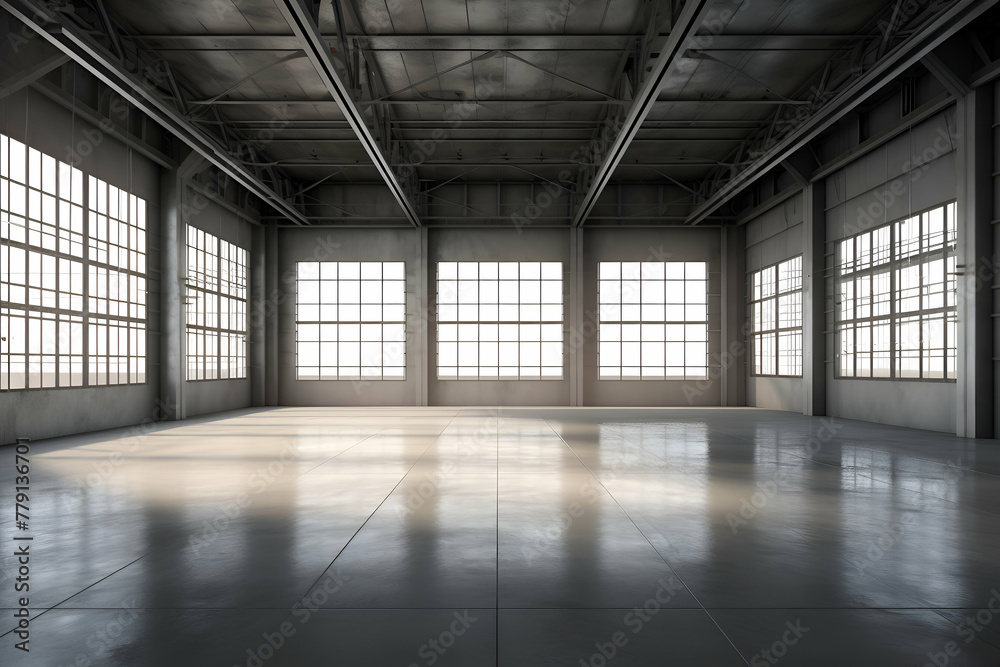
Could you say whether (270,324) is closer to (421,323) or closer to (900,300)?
(421,323)


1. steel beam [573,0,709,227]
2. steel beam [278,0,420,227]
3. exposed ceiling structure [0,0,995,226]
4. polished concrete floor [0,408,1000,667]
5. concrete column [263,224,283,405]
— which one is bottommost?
polished concrete floor [0,408,1000,667]

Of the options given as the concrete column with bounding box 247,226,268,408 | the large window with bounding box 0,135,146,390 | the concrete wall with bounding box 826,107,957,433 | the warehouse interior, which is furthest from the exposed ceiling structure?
the concrete column with bounding box 247,226,268,408

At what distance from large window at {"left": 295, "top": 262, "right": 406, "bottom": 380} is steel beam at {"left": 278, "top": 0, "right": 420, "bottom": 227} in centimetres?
1052

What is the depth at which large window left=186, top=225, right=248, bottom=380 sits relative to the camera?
98.5 ft

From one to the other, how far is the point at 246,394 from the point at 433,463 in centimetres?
2575

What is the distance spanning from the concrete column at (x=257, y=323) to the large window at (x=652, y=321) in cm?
1869

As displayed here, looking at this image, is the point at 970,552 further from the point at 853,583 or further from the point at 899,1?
the point at 899,1

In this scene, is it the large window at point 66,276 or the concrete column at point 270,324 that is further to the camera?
the concrete column at point 270,324

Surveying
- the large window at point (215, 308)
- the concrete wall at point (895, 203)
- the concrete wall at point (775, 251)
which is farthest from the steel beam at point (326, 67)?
the concrete wall at point (775, 251)

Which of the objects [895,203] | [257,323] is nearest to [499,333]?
[257,323]

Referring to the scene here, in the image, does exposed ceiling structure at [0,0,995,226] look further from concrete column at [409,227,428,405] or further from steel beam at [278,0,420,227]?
concrete column at [409,227,428,405]

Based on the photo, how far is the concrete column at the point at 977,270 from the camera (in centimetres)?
1920

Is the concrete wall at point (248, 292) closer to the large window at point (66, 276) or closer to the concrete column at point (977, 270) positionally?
the large window at point (66, 276)

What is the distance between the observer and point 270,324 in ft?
125
